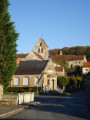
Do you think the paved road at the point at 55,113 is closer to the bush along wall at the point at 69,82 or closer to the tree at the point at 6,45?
the tree at the point at 6,45

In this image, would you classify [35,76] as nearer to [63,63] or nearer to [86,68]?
[63,63]

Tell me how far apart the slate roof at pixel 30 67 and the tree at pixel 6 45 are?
2467cm

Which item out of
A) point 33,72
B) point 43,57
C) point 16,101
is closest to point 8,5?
point 16,101

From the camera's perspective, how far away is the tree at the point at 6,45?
18953 mm

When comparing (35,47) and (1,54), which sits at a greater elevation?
(35,47)

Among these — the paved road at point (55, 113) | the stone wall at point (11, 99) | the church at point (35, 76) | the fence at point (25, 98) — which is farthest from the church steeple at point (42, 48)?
the paved road at point (55, 113)

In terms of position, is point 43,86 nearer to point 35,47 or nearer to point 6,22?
point 6,22

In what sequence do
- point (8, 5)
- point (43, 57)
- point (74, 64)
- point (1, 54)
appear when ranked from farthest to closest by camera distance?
point (74, 64) → point (43, 57) → point (8, 5) → point (1, 54)

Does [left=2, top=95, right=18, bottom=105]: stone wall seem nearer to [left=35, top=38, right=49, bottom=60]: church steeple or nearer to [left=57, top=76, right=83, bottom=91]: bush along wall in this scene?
[left=57, top=76, right=83, bottom=91]: bush along wall

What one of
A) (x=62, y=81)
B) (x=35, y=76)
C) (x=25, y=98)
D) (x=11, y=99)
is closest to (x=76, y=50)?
(x=62, y=81)

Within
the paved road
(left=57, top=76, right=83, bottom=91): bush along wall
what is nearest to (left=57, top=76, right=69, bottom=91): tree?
(left=57, top=76, right=83, bottom=91): bush along wall

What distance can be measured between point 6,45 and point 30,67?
27345 millimetres

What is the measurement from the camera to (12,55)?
19.9m

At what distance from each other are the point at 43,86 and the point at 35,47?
37455mm
